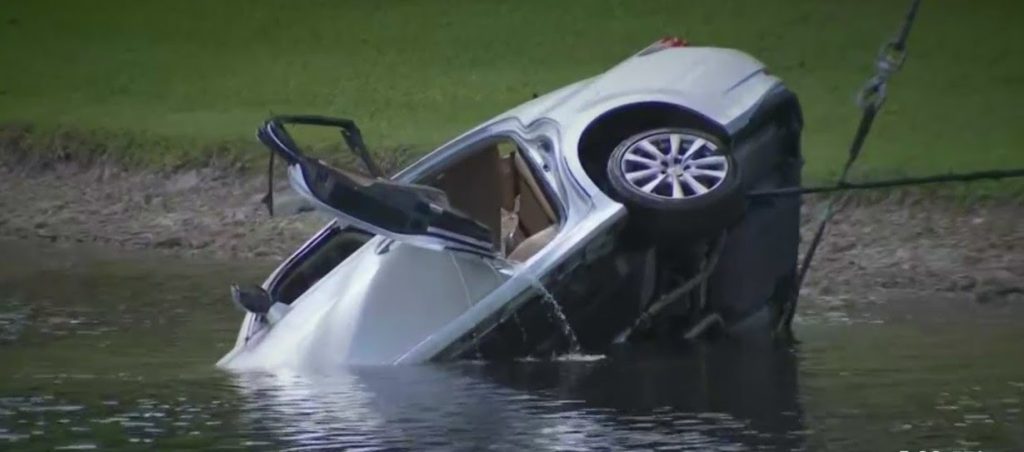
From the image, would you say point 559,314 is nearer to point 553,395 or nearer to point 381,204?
point 553,395

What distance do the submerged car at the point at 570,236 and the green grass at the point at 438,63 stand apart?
21.8ft

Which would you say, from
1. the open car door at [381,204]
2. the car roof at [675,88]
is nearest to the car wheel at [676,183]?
the car roof at [675,88]

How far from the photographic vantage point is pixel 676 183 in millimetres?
12695

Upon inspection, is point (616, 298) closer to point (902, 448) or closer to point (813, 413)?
point (813, 413)

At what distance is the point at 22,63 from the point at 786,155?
Result: 54.8ft

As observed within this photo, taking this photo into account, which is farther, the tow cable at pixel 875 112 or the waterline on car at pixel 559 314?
the tow cable at pixel 875 112

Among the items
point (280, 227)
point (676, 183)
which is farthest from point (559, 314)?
point (280, 227)

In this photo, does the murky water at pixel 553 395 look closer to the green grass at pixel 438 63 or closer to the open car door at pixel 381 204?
the open car door at pixel 381 204

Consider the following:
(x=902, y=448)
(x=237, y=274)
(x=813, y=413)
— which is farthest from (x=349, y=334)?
(x=237, y=274)

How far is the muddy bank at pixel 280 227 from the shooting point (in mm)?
17266

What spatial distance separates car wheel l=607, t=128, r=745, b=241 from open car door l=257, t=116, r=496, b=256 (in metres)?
0.74

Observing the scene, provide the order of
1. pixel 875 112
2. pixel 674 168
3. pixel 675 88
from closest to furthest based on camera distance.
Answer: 1. pixel 674 168
2. pixel 675 88
3. pixel 875 112

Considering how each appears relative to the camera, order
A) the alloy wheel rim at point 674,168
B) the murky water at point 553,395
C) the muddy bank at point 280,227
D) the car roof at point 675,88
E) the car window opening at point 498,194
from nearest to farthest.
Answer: the murky water at point 553,395 → the alloy wheel rim at point 674,168 → the car roof at point 675,88 → the car window opening at point 498,194 → the muddy bank at point 280,227

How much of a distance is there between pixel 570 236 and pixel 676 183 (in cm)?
59
